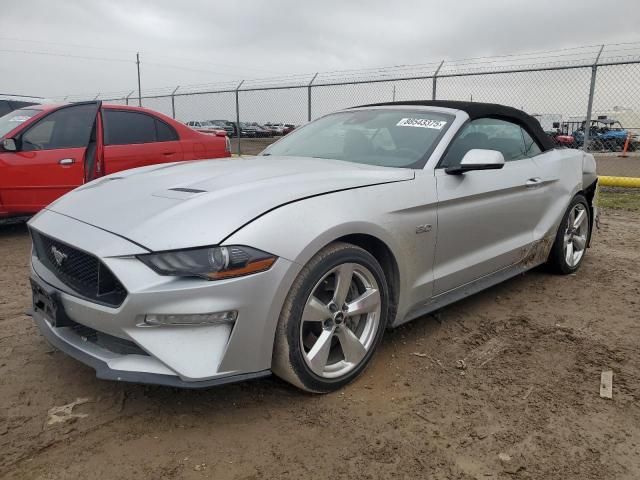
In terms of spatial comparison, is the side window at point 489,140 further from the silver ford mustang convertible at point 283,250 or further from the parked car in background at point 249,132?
the parked car in background at point 249,132

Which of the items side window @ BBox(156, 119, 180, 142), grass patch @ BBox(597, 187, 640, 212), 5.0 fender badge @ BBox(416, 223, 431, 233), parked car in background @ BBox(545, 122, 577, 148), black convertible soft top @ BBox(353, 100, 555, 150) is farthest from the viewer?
parked car in background @ BBox(545, 122, 577, 148)

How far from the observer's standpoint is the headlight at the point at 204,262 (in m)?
2.11

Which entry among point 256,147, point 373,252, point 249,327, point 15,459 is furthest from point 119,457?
point 256,147

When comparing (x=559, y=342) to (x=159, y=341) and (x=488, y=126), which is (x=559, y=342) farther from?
(x=159, y=341)

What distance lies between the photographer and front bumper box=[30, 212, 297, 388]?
82.0 inches

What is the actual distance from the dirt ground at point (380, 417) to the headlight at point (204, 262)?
27.4 inches

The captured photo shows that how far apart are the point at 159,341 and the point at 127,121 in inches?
183

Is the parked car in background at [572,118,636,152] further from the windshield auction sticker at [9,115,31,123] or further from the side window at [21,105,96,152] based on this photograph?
the windshield auction sticker at [9,115,31,123]

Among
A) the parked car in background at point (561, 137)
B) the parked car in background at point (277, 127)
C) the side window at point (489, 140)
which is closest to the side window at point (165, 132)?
the side window at point (489, 140)

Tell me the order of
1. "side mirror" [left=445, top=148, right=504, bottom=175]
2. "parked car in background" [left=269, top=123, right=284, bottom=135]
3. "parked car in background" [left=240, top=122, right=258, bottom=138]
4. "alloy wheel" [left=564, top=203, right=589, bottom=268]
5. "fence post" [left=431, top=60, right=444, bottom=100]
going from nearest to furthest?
1. "side mirror" [left=445, top=148, right=504, bottom=175]
2. "alloy wheel" [left=564, top=203, right=589, bottom=268]
3. "fence post" [left=431, top=60, right=444, bottom=100]
4. "parked car in background" [left=269, top=123, right=284, bottom=135]
5. "parked car in background" [left=240, top=122, right=258, bottom=138]

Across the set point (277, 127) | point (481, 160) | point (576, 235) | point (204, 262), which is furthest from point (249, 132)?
point (204, 262)

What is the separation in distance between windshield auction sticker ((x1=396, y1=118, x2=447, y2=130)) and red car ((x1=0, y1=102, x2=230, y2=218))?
11.8ft

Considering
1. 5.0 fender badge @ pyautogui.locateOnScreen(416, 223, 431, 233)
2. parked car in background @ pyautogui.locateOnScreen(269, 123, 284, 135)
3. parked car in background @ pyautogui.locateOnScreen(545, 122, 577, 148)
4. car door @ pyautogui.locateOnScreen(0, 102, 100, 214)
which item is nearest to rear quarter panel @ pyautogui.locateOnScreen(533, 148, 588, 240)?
5.0 fender badge @ pyautogui.locateOnScreen(416, 223, 431, 233)

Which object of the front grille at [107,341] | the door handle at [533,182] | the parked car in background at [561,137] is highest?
the door handle at [533,182]
